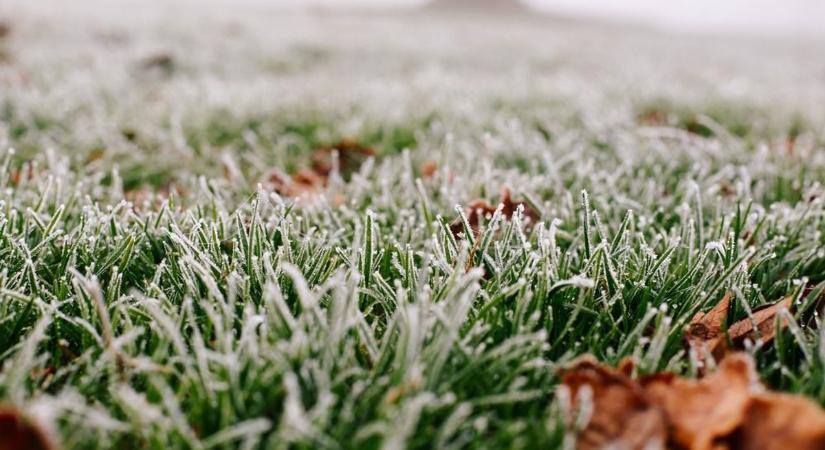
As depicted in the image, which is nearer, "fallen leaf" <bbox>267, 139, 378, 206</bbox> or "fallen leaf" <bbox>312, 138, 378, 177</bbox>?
"fallen leaf" <bbox>267, 139, 378, 206</bbox>

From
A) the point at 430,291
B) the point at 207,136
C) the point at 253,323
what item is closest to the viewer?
the point at 253,323

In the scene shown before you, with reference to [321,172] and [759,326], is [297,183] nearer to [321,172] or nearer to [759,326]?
[321,172]

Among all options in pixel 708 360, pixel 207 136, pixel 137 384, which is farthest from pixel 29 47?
pixel 708 360

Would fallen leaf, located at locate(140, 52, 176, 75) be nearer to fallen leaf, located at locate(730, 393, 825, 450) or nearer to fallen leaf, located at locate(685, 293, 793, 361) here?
fallen leaf, located at locate(685, 293, 793, 361)

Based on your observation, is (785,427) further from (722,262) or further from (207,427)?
(207,427)

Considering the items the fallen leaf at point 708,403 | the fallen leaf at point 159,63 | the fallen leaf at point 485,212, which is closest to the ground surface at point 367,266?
the fallen leaf at point 485,212

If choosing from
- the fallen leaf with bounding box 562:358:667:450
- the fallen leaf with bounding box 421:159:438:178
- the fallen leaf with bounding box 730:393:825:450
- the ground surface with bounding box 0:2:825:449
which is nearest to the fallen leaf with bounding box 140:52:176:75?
the ground surface with bounding box 0:2:825:449

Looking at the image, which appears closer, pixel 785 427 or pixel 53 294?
pixel 785 427

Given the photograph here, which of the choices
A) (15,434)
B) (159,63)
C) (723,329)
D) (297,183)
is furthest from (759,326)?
(159,63)
